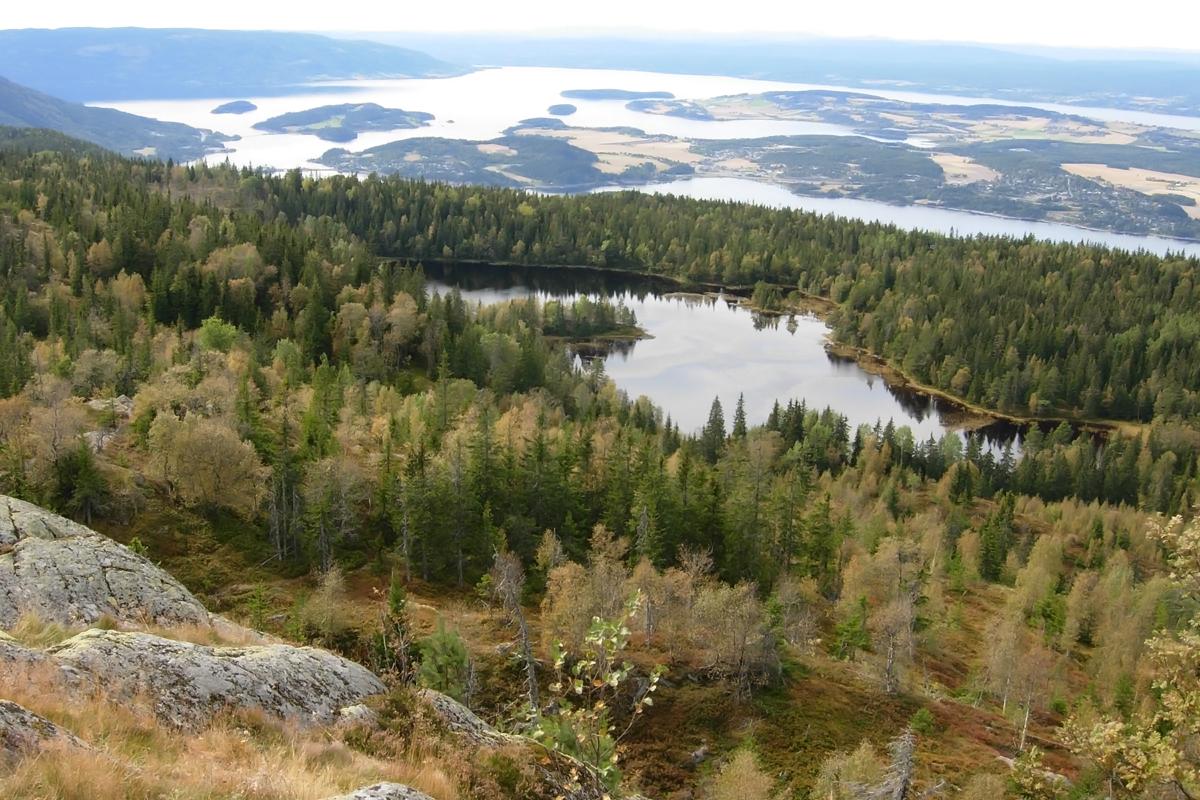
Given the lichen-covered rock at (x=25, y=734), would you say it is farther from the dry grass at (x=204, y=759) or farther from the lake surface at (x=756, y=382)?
the lake surface at (x=756, y=382)

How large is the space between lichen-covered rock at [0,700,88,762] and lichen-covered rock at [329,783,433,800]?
3.48 metres

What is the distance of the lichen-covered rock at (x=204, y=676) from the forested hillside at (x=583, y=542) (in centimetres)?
145

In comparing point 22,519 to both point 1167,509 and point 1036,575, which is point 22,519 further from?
point 1167,509

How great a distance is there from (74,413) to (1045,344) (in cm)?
18719

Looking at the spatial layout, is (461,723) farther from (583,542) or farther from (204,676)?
(583,542)

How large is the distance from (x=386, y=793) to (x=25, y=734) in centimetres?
445

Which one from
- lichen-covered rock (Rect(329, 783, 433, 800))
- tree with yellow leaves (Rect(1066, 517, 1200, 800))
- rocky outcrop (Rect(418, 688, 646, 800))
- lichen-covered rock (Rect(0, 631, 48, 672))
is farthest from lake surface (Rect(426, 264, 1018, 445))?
lichen-covered rock (Rect(329, 783, 433, 800))

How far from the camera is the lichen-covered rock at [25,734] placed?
10422mm

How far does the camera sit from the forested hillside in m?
34.8

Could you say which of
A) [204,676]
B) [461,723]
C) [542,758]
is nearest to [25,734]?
[204,676]

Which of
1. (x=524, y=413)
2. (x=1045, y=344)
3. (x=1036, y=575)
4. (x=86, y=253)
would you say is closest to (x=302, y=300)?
(x=86, y=253)

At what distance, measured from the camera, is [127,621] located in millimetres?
19469

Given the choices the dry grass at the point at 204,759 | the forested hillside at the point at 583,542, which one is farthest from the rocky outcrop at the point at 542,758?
the dry grass at the point at 204,759

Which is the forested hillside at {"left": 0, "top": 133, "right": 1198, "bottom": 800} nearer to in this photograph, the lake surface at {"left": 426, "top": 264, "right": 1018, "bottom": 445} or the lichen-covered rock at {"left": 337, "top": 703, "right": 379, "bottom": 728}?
the lichen-covered rock at {"left": 337, "top": 703, "right": 379, "bottom": 728}
